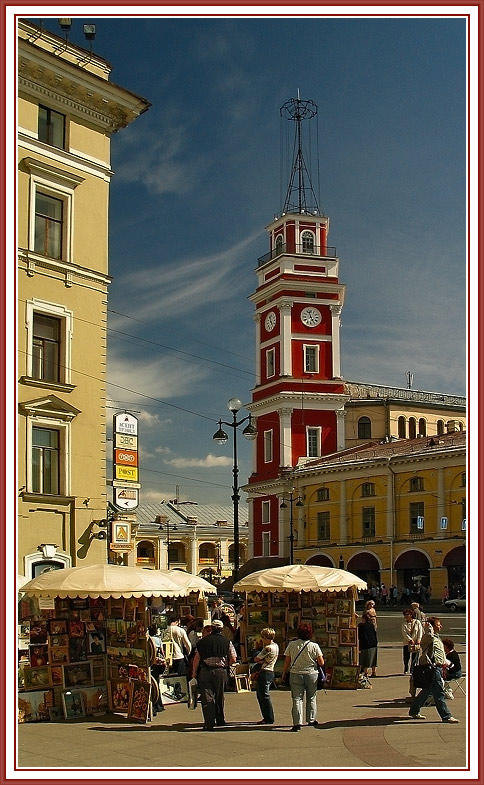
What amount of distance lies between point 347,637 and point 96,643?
5924 mm

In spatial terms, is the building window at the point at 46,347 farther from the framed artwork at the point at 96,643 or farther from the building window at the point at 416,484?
the building window at the point at 416,484

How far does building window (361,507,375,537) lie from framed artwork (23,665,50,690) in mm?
50490

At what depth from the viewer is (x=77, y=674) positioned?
54.4 ft

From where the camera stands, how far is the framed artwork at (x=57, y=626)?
16.7m

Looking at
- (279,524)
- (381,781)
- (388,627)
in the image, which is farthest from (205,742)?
(279,524)

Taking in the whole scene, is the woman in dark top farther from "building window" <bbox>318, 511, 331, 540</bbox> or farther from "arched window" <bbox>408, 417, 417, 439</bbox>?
"arched window" <bbox>408, 417, 417, 439</bbox>

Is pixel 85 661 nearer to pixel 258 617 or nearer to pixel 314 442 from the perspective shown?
pixel 258 617

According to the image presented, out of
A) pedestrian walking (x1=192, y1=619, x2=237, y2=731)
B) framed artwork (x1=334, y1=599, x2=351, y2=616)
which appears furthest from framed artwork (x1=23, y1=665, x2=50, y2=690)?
framed artwork (x1=334, y1=599, x2=351, y2=616)

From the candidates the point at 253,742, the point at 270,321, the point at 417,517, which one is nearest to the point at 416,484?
the point at 417,517

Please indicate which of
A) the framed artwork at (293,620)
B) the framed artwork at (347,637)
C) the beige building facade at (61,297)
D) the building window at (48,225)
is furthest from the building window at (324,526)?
the framed artwork at (347,637)

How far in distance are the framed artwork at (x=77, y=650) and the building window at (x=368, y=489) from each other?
49.8 m

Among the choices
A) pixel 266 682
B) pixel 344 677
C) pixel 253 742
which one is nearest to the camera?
pixel 253 742

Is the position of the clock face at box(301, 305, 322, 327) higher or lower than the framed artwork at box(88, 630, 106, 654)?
higher

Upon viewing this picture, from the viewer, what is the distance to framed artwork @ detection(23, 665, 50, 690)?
53.1ft
